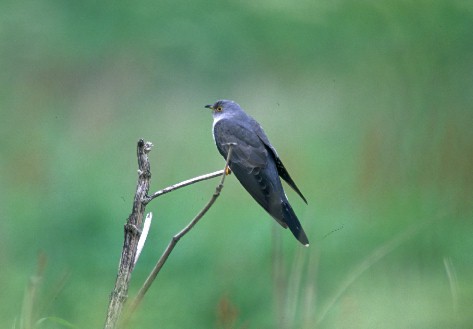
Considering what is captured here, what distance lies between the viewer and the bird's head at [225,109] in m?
3.11

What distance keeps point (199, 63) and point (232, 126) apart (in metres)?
1.52

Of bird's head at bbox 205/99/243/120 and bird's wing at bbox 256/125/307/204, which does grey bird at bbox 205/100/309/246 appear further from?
bird's head at bbox 205/99/243/120

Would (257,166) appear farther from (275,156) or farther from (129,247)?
(129,247)

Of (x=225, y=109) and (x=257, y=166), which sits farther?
(x=225, y=109)

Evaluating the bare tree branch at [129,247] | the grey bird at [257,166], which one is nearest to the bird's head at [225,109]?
the grey bird at [257,166]

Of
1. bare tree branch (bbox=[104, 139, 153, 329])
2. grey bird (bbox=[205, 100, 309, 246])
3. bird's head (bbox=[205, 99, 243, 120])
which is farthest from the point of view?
bird's head (bbox=[205, 99, 243, 120])

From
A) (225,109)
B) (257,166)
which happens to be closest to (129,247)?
(257,166)

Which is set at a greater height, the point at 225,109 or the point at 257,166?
the point at 225,109

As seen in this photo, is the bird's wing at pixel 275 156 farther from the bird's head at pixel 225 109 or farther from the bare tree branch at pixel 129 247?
the bare tree branch at pixel 129 247

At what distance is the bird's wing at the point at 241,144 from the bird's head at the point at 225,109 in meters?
0.11

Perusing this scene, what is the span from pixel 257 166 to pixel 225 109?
58 cm

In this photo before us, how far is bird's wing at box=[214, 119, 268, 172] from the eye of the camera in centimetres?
268

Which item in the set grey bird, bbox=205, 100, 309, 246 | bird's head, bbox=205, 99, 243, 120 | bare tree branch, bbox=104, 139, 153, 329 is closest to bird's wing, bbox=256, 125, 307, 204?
grey bird, bbox=205, 100, 309, 246

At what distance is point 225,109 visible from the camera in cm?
319
